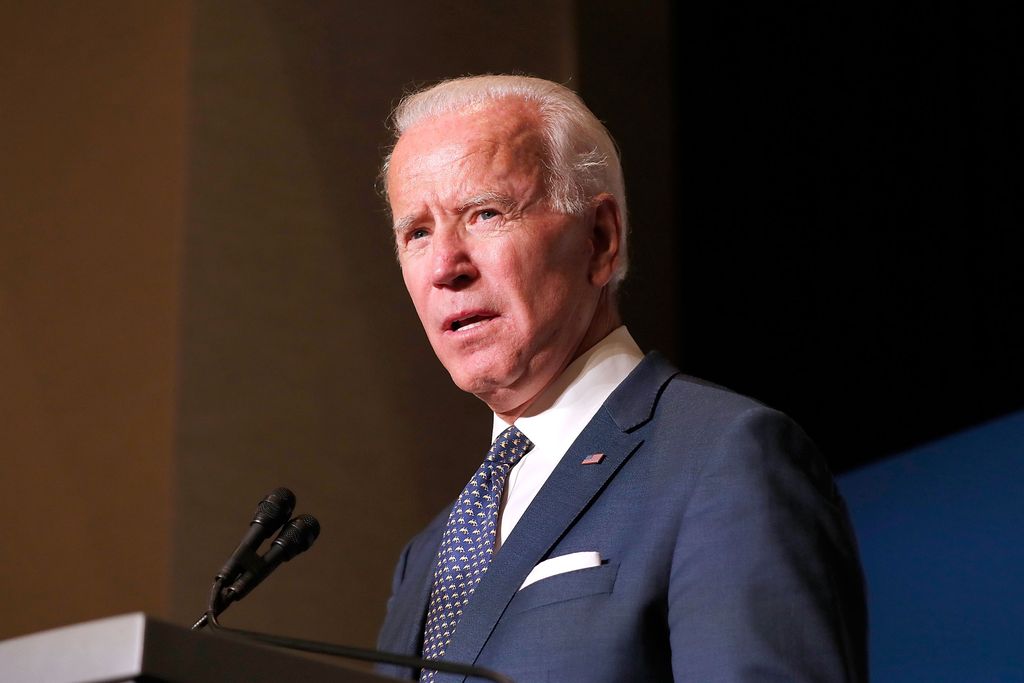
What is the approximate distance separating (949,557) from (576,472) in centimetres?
127

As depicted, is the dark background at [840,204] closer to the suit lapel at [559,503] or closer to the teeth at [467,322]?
the suit lapel at [559,503]

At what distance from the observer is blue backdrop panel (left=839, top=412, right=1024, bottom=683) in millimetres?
2479

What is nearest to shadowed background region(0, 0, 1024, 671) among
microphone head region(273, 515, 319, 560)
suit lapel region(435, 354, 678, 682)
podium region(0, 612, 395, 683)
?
suit lapel region(435, 354, 678, 682)

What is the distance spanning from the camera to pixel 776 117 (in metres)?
3.30

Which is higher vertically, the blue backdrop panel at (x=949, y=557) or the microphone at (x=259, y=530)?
the microphone at (x=259, y=530)

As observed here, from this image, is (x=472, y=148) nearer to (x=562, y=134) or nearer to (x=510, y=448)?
(x=562, y=134)

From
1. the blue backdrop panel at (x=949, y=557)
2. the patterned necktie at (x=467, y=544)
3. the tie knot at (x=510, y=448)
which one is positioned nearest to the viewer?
the patterned necktie at (x=467, y=544)

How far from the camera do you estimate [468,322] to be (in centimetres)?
192

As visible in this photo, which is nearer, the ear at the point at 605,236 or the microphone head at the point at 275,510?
the microphone head at the point at 275,510

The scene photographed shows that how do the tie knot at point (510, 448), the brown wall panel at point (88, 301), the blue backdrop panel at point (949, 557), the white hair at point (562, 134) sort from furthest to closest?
the brown wall panel at point (88, 301), the blue backdrop panel at point (949, 557), the white hair at point (562, 134), the tie knot at point (510, 448)

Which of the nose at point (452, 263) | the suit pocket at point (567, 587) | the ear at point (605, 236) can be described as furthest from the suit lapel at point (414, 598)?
the ear at point (605, 236)

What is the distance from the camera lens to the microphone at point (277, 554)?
1490mm

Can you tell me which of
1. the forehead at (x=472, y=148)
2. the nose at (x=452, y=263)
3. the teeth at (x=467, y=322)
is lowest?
the teeth at (x=467, y=322)

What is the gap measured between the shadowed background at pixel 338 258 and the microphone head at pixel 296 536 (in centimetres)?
165
